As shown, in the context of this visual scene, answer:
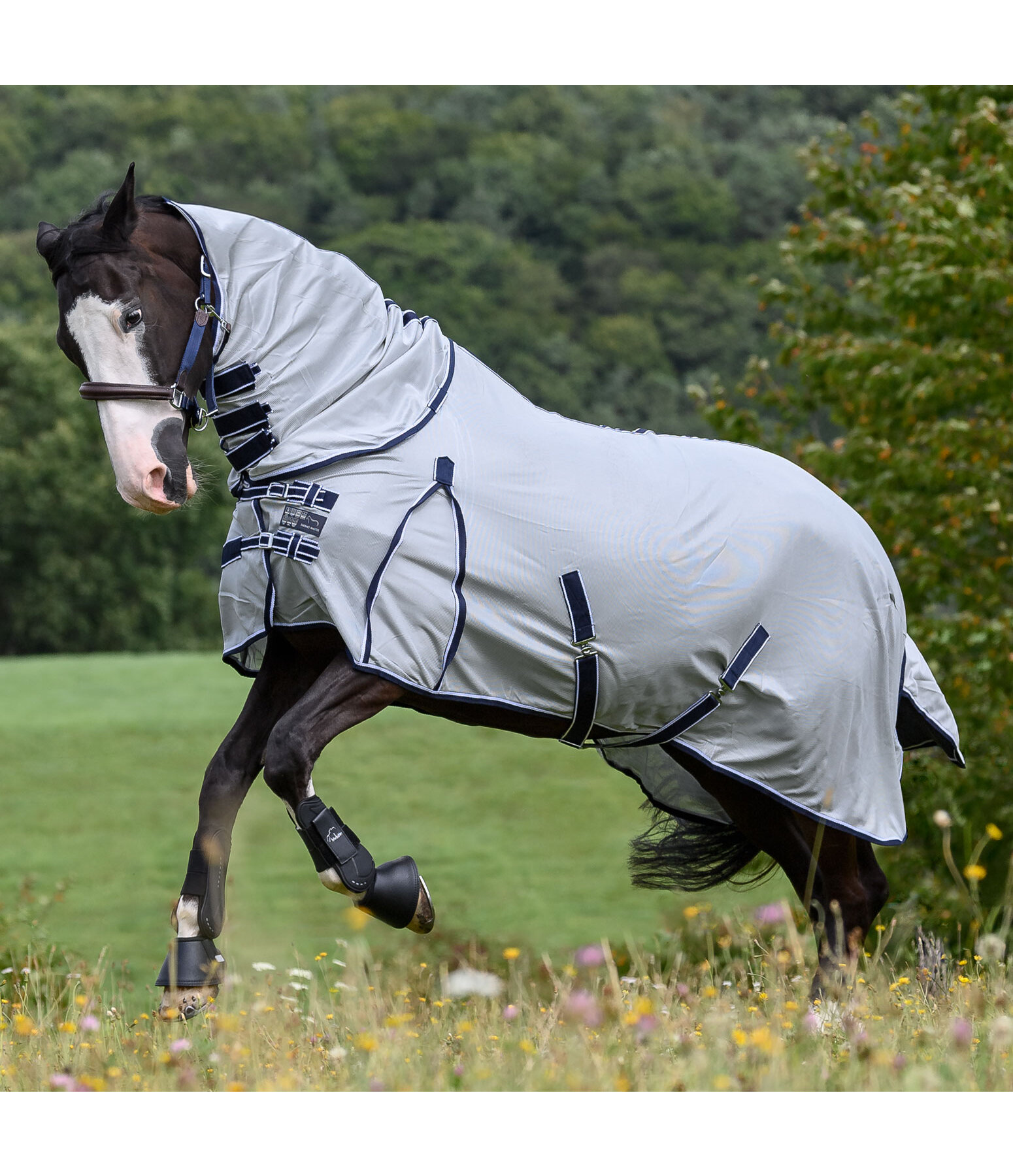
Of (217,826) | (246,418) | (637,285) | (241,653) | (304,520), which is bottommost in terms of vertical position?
(217,826)

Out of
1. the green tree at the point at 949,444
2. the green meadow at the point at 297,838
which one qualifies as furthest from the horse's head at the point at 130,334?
the green meadow at the point at 297,838

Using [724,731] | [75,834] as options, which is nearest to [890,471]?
[724,731]

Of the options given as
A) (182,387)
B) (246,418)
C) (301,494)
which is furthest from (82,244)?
(301,494)

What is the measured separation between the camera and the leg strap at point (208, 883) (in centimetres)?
436

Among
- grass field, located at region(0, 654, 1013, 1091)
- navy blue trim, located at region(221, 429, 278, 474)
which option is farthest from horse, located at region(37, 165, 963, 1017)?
grass field, located at region(0, 654, 1013, 1091)

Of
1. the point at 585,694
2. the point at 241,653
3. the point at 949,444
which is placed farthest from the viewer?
the point at 949,444

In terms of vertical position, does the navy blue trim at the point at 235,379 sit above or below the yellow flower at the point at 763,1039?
above

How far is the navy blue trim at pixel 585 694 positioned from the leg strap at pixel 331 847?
0.79 m

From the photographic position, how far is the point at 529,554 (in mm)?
4371

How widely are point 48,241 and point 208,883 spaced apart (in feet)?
6.72

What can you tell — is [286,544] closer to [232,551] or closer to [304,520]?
[304,520]

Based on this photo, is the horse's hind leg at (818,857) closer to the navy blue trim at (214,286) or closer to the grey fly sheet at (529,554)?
the grey fly sheet at (529,554)

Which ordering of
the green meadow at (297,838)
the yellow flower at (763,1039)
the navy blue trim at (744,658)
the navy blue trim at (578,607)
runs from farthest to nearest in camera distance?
the green meadow at (297,838), the navy blue trim at (744,658), the navy blue trim at (578,607), the yellow flower at (763,1039)

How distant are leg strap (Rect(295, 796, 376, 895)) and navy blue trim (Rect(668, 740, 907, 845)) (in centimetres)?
125
